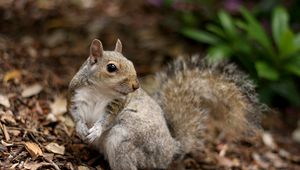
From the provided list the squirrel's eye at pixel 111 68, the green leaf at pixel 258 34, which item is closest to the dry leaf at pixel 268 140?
the green leaf at pixel 258 34

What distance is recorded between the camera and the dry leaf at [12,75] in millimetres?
4070

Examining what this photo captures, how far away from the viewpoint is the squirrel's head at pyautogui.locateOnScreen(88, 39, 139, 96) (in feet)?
9.96

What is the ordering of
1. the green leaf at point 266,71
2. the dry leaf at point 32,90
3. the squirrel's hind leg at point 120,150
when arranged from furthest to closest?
the green leaf at point 266,71, the dry leaf at point 32,90, the squirrel's hind leg at point 120,150

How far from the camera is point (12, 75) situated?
416 centimetres

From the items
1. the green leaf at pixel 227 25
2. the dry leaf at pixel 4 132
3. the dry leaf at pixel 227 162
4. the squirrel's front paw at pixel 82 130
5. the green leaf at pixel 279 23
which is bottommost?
the dry leaf at pixel 4 132

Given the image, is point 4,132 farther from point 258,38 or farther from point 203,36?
point 258,38

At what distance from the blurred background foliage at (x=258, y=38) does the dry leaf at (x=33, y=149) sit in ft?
4.94

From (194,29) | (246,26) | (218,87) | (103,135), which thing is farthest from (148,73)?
(103,135)

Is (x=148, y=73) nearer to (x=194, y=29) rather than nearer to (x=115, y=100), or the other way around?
(x=194, y=29)

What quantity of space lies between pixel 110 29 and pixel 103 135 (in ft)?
7.27

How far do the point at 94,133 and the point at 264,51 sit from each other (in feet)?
6.58

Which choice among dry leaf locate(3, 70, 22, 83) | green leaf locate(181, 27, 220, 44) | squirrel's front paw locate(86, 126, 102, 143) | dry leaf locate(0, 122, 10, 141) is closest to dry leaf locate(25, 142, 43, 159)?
dry leaf locate(0, 122, 10, 141)

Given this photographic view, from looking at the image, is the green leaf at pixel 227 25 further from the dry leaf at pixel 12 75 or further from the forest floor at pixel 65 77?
the dry leaf at pixel 12 75

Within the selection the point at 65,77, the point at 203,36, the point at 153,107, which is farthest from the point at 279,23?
the point at 65,77
